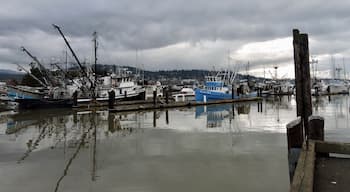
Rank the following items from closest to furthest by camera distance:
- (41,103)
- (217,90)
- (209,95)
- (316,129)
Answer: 1. (316,129)
2. (41,103)
3. (209,95)
4. (217,90)

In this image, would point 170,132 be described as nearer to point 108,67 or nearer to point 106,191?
point 106,191

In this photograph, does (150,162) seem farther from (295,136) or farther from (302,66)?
(302,66)

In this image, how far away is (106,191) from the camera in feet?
21.6

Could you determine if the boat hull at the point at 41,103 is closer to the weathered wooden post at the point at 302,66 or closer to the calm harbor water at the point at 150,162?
the calm harbor water at the point at 150,162

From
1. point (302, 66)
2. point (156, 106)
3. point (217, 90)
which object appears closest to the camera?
point (302, 66)

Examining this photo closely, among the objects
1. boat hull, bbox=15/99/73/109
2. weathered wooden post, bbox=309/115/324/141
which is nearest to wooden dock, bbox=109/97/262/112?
boat hull, bbox=15/99/73/109

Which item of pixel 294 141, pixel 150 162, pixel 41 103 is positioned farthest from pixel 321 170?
pixel 41 103

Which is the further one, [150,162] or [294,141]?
[150,162]

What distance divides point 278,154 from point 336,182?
5.69 m

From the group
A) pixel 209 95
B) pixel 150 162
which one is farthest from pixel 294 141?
pixel 209 95

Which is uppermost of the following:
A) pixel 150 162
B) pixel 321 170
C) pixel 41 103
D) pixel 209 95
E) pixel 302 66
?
pixel 209 95

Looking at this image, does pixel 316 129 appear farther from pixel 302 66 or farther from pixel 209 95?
pixel 209 95

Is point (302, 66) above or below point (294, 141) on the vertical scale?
above

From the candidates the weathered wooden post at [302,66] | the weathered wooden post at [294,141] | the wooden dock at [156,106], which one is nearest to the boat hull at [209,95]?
the wooden dock at [156,106]
